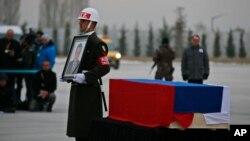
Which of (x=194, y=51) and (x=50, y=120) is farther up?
(x=194, y=51)

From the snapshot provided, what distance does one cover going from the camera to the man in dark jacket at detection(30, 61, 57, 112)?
16.5 m

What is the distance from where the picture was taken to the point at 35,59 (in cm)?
1766

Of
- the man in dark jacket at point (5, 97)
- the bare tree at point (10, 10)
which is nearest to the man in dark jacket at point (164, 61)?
the man in dark jacket at point (5, 97)

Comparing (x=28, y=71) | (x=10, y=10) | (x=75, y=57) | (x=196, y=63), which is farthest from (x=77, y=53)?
(x=10, y=10)

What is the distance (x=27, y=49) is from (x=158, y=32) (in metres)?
66.1

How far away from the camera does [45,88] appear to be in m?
16.5

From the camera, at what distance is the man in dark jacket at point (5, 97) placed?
627 inches

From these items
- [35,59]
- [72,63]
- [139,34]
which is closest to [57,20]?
[139,34]

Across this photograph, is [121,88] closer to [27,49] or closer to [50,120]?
[50,120]

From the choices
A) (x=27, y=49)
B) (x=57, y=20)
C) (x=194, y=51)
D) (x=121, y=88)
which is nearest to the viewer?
(x=121, y=88)

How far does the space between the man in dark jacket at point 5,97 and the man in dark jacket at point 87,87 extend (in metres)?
7.56

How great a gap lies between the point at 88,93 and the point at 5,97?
25.3ft

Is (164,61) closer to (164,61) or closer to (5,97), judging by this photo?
(164,61)

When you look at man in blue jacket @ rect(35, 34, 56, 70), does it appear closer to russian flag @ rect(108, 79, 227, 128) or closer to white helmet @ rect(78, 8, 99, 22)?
white helmet @ rect(78, 8, 99, 22)
